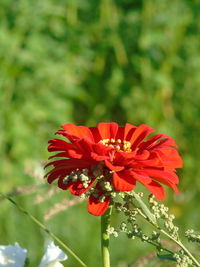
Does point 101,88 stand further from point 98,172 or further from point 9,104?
point 98,172

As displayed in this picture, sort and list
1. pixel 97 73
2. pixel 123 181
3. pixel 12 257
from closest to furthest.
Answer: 1. pixel 123 181
2. pixel 12 257
3. pixel 97 73

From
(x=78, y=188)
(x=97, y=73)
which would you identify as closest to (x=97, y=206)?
(x=78, y=188)

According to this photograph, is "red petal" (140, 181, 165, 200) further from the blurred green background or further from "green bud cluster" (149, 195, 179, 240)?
the blurred green background

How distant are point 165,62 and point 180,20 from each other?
193 mm

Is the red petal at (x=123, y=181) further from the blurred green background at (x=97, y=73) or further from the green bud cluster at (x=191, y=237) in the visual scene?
the blurred green background at (x=97, y=73)

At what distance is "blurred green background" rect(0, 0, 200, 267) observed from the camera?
8.61 ft

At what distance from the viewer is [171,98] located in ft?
10.1

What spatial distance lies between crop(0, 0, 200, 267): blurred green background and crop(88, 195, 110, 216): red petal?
1.56 meters

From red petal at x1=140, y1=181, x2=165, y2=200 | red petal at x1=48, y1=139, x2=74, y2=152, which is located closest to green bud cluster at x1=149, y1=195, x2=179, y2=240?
red petal at x1=140, y1=181, x2=165, y2=200

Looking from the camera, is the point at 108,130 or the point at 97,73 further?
the point at 97,73

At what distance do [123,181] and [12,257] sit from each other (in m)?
0.21

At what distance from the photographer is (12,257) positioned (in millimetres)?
862

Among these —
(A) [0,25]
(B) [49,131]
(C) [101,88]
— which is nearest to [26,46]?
(A) [0,25]

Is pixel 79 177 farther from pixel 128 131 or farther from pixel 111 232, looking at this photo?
pixel 128 131
